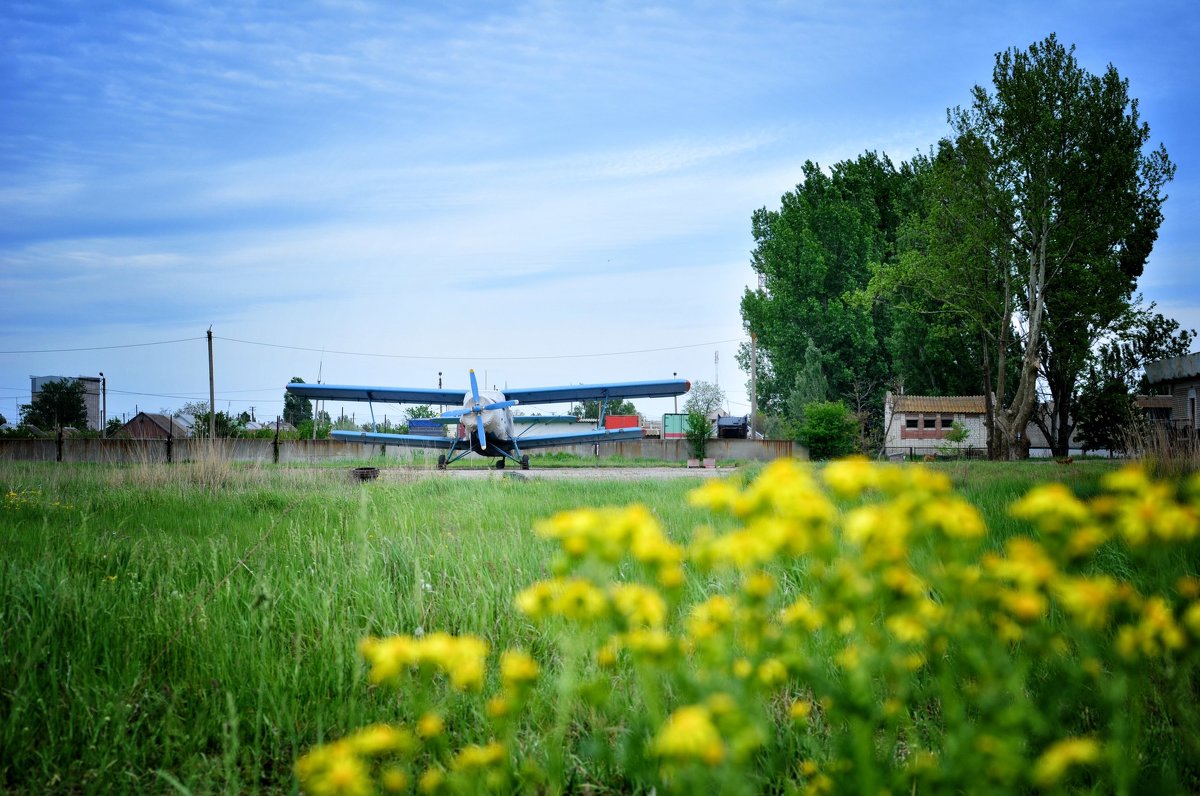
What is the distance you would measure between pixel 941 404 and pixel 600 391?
27249mm

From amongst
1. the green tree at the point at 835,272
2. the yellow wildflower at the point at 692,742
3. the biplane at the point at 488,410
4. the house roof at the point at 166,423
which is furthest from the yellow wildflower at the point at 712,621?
the house roof at the point at 166,423

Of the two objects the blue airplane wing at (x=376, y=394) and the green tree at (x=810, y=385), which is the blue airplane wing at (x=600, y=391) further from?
the green tree at (x=810, y=385)

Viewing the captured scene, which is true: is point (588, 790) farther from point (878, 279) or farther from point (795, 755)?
point (878, 279)

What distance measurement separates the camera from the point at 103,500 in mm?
7379

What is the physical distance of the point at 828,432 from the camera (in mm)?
28156

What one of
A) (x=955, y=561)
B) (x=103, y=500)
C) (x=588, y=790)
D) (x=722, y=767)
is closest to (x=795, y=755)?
(x=588, y=790)

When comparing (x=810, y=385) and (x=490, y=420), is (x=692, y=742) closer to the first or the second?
(x=490, y=420)

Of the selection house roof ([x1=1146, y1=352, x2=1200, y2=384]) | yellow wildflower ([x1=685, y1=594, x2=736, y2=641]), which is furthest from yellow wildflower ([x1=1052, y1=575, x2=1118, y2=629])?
house roof ([x1=1146, y1=352, x2=1200, y2=384])

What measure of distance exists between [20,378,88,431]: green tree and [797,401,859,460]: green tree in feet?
187

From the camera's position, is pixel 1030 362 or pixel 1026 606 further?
pixel 1030 362

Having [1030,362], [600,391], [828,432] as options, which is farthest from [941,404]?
[600,391]

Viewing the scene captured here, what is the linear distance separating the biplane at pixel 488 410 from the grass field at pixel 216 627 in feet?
52.7

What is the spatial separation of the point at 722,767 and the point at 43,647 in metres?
3.06

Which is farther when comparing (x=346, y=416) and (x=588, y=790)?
(x=346, y=416)
